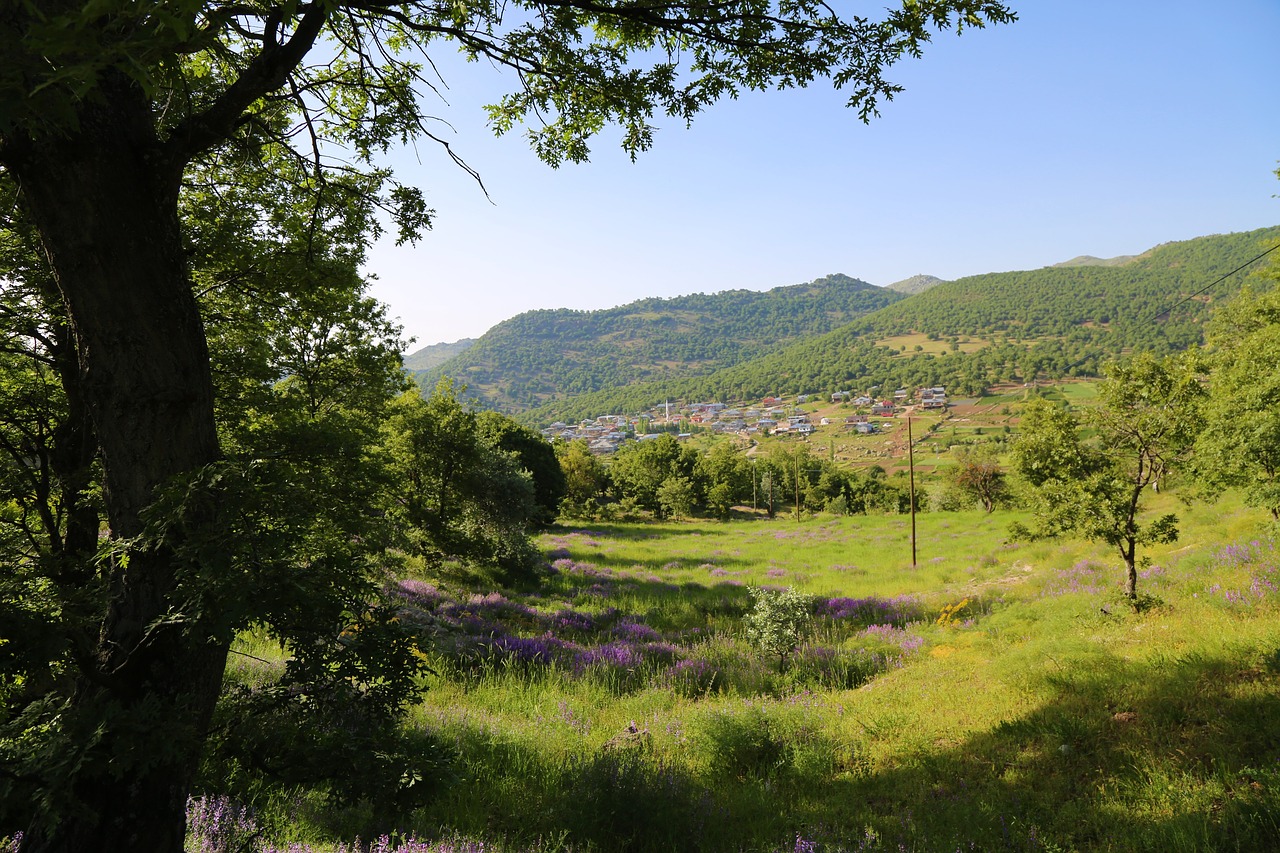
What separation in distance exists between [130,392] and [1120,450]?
12624 mm

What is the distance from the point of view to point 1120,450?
8867 mm

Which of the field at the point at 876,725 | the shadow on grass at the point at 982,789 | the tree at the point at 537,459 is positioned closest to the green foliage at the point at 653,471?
the tree at the point at 537,459

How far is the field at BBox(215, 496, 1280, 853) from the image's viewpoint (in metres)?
3.98

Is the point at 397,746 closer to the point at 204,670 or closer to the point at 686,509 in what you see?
the point at 204,670

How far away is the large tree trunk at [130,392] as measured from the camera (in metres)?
1.98

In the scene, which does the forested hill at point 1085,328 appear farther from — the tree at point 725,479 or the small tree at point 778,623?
the small tree at point 778,623

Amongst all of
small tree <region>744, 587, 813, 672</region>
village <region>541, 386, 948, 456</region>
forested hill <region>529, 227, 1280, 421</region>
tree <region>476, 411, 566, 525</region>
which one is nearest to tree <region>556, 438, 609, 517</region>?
tree <region>476, 411, 566, 525</region>

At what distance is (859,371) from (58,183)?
21743 cm

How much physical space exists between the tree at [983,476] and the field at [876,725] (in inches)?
1483

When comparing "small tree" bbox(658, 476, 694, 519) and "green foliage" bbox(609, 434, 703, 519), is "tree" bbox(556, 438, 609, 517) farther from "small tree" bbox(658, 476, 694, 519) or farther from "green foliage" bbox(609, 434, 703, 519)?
"small tree" bbox(658, 476, 694, 519)

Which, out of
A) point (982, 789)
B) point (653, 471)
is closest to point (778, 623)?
point (982, 789)

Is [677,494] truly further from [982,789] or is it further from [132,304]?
[132,304]

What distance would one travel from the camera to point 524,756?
5.09m

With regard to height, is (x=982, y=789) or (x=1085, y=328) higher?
(x=1085, y=328)
